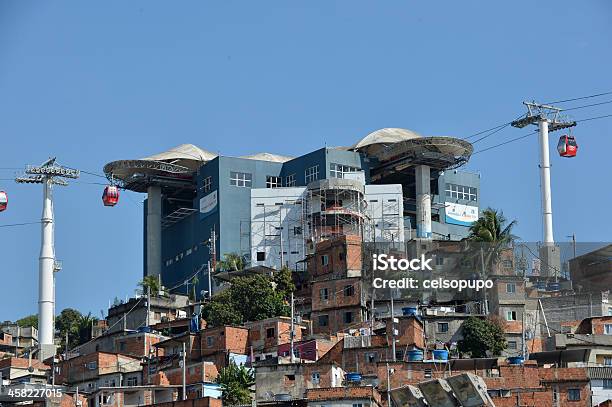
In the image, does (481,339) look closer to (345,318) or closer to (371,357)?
(371,357)

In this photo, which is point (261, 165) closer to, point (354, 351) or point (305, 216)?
point (305, 216)

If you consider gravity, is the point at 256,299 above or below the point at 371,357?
above

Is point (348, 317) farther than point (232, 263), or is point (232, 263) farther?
point (232, 263)

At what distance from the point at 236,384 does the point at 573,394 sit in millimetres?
18865

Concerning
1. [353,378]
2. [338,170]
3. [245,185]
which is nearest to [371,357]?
[353,378]

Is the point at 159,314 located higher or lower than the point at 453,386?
higher

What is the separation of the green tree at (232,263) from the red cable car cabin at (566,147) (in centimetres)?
2839

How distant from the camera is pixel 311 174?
115000 mm

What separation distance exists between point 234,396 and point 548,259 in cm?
3164

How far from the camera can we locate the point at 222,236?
111562 millimetres

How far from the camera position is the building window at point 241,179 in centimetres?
11475

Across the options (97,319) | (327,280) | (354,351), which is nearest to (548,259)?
(327,280)

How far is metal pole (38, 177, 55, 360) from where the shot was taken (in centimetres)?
11019

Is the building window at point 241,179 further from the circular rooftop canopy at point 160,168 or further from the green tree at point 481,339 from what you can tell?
the green tree at point 481,339
